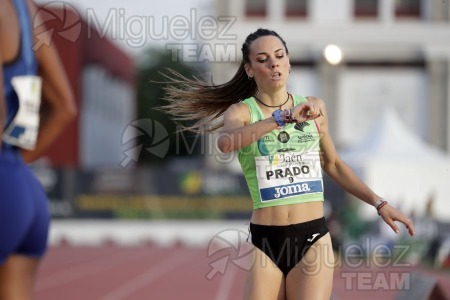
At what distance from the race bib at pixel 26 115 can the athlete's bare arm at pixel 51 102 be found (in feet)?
0.11

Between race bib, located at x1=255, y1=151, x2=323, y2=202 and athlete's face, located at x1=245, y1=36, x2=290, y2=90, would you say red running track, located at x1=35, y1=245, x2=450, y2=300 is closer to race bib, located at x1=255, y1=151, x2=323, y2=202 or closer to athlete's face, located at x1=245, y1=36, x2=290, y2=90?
race bib, located at x1=255, y1=151, x2=323, y2=202

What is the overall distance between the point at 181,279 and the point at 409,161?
31.1 ft

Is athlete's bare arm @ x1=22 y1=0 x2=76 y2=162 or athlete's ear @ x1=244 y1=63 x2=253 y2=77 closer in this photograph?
athlete's bare arm @ x1=22 y1=0 x2=76 y2=162

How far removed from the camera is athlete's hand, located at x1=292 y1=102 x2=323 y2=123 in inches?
191

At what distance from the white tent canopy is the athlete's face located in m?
18.7

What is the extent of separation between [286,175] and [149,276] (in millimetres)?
12608

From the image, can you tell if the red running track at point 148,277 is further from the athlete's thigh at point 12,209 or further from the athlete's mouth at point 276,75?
the athlete's thigh at point 12,209

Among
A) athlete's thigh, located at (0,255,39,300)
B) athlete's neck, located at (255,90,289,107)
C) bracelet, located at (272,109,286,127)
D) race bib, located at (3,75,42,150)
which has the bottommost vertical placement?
athlete's thigh, located at (0,255,39,300)

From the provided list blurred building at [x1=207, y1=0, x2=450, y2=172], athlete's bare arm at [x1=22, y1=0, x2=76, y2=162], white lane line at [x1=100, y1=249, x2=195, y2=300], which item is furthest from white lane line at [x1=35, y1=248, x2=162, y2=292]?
blurred building at [x1=207, y1=0, x2=450, y2=172]

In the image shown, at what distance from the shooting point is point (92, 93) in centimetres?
5256

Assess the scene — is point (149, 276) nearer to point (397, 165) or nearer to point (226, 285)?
point (226, 285)

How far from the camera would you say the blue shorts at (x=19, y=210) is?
12.4 feet

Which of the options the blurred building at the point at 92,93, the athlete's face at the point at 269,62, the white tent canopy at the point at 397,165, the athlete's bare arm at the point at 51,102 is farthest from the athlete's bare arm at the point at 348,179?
the blurred building at the point at 92,93

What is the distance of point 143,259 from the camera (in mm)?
21688
